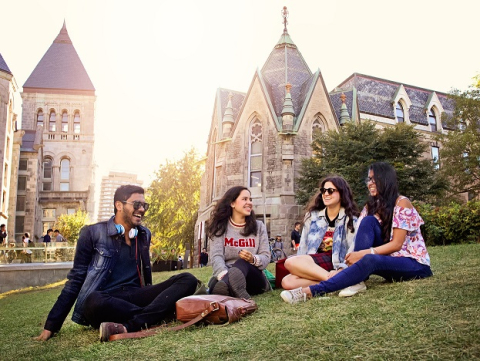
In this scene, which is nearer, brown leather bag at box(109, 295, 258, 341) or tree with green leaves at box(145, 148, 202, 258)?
brown leather bag at box(109, 295, 258, 341)

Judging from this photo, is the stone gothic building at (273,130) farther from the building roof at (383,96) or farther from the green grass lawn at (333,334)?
the green grass lawn at (333,334)

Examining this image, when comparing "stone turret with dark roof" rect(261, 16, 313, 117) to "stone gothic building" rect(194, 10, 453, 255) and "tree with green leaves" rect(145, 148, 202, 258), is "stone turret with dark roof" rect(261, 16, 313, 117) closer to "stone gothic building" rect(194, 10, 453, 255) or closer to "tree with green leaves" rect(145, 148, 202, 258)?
"stone gothic building" rect(194, 10, 453, 255)

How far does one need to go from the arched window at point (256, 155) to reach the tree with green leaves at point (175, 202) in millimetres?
13430

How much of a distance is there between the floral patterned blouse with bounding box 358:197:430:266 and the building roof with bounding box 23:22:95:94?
250ft

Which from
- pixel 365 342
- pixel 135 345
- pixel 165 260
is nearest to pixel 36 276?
pixel 165 260

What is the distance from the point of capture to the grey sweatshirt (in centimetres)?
666

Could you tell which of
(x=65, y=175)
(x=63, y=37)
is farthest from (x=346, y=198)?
(x=63, y=37)

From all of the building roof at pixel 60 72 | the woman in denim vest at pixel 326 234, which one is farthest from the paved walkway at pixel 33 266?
the building roof at pixel 60 72

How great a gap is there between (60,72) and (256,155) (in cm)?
5981

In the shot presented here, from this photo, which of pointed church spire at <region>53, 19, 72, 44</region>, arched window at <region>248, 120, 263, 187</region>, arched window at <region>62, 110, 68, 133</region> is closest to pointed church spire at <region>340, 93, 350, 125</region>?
arched window at <region>248, 120, 263, 187</region>

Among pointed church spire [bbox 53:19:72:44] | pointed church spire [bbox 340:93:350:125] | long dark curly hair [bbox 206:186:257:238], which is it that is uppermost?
pointed church spire [bbox 53:19:72:44]

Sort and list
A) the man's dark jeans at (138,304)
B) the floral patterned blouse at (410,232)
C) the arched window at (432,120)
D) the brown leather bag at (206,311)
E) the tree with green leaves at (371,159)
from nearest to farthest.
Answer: the brown leather bag at (206,311)
the man's dark jeans at (138,304)
the floral patterned blouse at (410,232)
the tree with green leaves at (371,159)
the arched window at (432,120)

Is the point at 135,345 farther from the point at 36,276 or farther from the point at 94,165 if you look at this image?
the point at 94,165

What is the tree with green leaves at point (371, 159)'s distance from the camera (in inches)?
826
